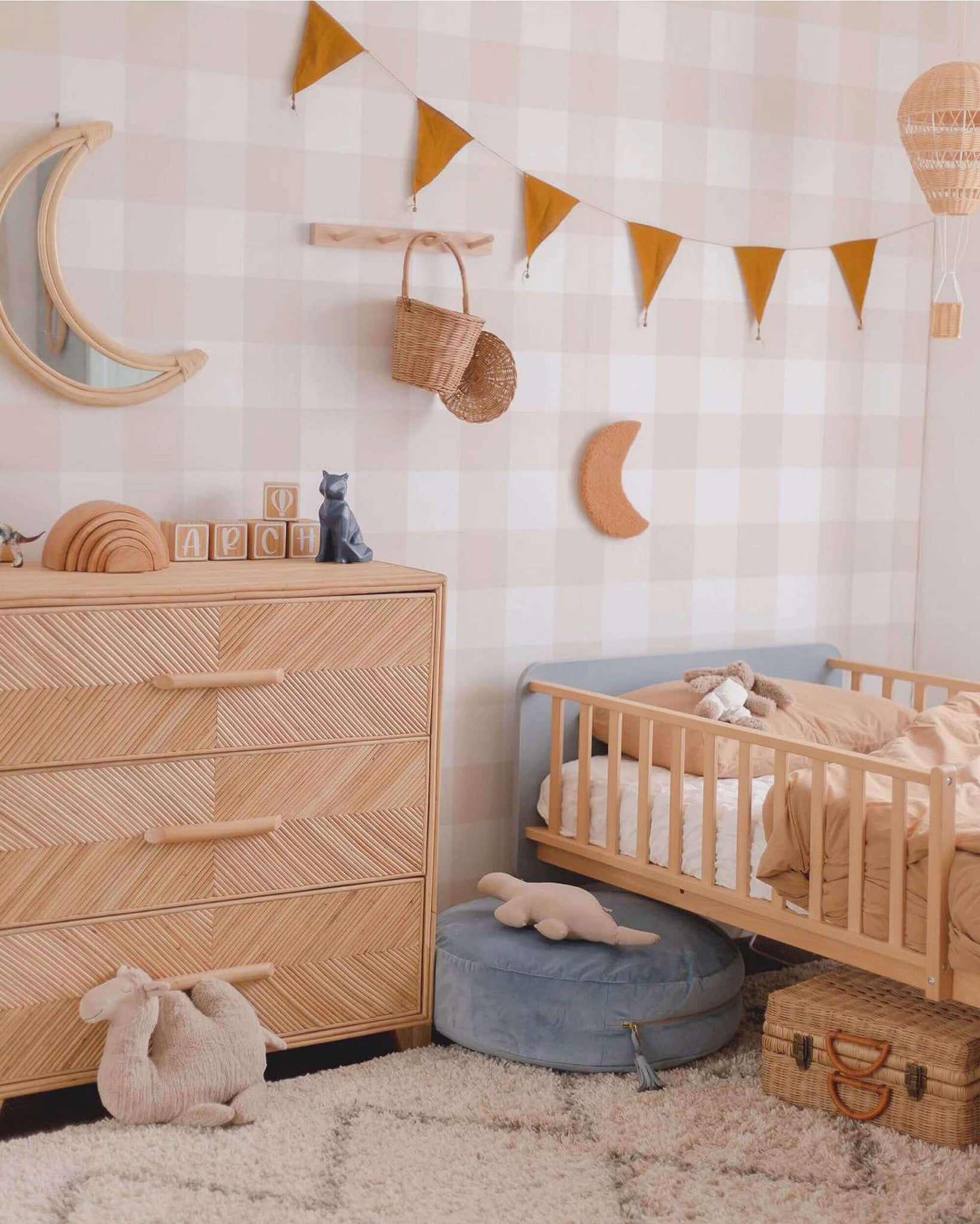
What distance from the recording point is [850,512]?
3.66 metres

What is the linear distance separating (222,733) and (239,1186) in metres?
0.75

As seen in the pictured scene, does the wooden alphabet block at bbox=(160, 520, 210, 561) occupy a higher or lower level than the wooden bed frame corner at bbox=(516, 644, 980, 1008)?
higher

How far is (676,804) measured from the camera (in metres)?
2.75

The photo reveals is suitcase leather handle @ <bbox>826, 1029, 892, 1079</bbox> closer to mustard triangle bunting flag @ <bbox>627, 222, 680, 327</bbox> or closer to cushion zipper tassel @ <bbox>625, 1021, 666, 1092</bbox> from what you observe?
cushion zipper tassel @ <bbox>625, 1021, 666, 1092</bbox>

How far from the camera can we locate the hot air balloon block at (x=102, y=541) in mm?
2453

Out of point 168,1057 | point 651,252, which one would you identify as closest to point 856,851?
point 168,1057

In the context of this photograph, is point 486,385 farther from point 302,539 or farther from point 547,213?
point 302,539

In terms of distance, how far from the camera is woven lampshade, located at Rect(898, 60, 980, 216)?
2.97 metres

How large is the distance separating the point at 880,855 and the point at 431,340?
1360mm

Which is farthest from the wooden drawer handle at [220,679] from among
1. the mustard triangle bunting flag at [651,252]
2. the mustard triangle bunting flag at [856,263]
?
the mustard triangle bunting flag at [856,263]

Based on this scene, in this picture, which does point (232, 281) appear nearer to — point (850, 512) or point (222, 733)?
point (222, 733)

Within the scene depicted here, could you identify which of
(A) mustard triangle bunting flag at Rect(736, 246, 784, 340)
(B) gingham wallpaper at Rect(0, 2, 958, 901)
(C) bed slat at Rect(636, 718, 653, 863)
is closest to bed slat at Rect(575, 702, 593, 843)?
(C) bed slat at Rect(636, 718, 653, 863)

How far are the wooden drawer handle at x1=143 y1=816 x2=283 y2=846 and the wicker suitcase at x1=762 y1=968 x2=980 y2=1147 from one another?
38.8 inches

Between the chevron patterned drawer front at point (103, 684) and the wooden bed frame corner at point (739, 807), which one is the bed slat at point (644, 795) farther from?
the chevron patterned drawer front at point (103, 684)
